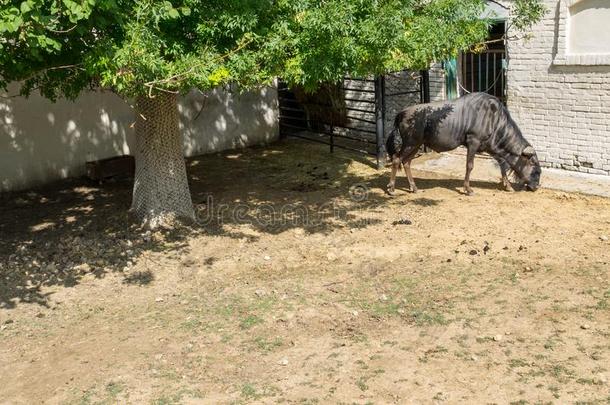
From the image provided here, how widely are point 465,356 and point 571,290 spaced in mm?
1838

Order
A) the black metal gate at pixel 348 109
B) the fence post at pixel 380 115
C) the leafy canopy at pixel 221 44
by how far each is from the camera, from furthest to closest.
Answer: the black metal gate at pixel 348 109
the fence post at pixel 380 115
the leafy canopy at pixel 221 44

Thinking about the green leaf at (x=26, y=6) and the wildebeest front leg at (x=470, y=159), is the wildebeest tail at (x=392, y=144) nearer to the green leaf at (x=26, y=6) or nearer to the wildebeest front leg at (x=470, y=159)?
the wildebeest front leg at (x=470, y=159)

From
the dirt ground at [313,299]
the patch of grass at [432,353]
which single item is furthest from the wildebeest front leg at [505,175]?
the patch of grass at [432,353]

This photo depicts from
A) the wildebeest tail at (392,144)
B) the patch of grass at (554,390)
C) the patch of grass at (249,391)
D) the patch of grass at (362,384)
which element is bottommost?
the patch of grass at (554,390)

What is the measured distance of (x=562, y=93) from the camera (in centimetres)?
1141

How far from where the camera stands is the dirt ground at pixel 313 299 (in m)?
5.81

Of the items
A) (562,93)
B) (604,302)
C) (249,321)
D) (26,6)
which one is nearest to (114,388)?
(249,321)

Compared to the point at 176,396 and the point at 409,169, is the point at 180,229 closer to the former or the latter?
Answer: the point at 409,169

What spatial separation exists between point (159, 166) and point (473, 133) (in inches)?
179

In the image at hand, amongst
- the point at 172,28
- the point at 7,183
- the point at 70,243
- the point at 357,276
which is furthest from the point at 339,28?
the point at 7,183

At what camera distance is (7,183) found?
11617 millimetres

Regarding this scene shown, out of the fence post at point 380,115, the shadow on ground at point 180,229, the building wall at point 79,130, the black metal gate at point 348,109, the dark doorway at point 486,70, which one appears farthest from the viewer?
the black metal gate at point 348,109

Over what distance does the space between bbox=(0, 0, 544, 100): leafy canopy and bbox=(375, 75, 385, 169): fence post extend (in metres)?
3.79

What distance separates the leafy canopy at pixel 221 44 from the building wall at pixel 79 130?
3881mm
